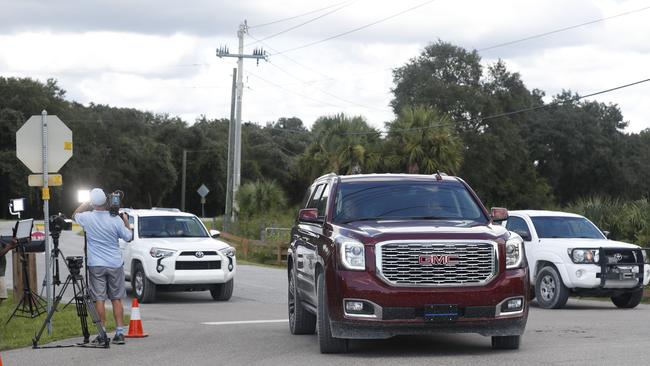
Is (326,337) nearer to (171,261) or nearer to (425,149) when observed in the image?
(171,261)

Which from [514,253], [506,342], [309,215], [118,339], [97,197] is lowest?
[118,339]

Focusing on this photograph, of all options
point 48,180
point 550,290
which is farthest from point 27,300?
point 550,290

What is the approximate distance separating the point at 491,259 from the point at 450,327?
84cm

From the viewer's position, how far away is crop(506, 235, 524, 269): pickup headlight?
37.2 ft

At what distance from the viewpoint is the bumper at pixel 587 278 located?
18.7 m

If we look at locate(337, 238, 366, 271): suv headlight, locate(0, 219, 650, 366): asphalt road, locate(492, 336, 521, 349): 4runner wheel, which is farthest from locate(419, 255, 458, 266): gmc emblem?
locate(492, 336, 521, 349): 4runner wheel

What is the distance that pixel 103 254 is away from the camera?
13203mm

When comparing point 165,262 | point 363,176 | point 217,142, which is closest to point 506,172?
point 217,142

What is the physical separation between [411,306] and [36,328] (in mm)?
6473

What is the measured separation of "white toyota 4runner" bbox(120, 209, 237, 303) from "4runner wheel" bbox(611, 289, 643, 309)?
7.38m

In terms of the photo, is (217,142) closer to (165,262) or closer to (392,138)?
(392,138)

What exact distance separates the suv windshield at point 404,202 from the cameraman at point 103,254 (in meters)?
2.91

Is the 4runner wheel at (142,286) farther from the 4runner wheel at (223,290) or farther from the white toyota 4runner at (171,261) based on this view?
the 4runner wheel at (223,290)

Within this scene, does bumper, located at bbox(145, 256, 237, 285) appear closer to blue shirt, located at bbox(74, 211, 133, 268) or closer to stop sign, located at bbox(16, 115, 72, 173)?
stop sign, located at bbox(16, 115, 72, 173)
